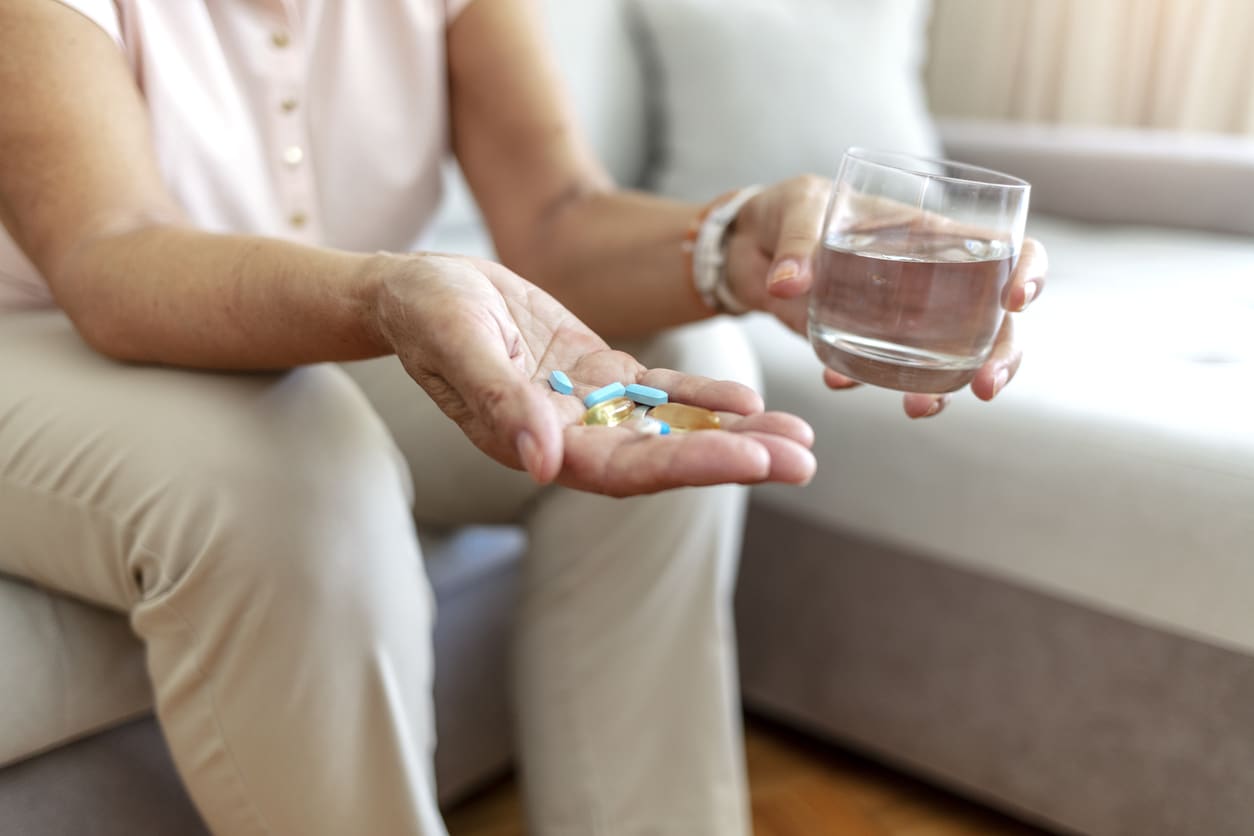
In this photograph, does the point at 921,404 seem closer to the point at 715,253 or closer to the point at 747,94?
the point at 715,253

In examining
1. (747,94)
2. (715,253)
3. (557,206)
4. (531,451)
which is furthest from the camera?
(747,94)

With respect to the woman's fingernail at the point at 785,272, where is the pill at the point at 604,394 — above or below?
below

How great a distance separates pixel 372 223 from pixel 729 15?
29.5 inches

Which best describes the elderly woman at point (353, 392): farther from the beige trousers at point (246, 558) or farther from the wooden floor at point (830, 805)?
the wooden floor at point (830, 805)

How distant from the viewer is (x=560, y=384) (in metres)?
Answer: 0.49

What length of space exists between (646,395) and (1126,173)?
4.40 feet

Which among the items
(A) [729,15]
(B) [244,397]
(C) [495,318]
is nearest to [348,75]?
(B) [244,397]

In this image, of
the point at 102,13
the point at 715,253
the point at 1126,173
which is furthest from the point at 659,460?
the point at 1126,173

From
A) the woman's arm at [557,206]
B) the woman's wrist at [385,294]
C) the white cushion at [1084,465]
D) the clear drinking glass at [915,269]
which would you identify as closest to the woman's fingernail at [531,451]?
the woman's wrist at [385,294]

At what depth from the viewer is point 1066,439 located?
875 mm

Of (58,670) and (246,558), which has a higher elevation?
(246,558)

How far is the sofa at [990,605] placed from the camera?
2.34ft

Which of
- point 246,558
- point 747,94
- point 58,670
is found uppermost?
point 747,94

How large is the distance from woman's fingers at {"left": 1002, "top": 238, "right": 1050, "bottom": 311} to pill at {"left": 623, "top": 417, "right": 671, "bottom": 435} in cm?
20
